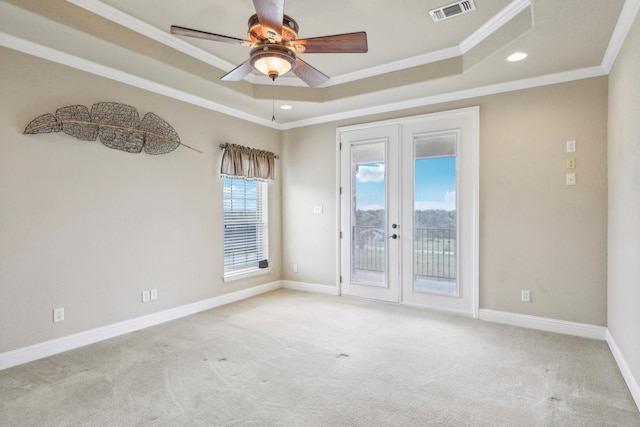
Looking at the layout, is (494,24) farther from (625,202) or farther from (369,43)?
(625,202)

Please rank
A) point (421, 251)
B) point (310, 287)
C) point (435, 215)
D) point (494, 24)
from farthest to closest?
point (310, 287) → point (421, 251) → point (435, 215) → point (494, 24)

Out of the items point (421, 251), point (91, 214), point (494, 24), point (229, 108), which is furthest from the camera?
point (229, 108)

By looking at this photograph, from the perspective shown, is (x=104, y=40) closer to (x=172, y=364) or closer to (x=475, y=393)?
(x=172, y=364)

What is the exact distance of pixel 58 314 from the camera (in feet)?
10.0

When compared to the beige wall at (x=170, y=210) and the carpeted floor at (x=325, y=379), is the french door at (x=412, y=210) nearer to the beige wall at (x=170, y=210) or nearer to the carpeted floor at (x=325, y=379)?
the beige wall at (x=170, y=210)

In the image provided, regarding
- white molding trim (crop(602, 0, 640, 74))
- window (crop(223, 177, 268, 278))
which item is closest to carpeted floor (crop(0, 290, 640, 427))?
window (crop(223, 177, 268, 278))

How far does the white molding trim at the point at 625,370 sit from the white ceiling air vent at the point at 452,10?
302 centimetres

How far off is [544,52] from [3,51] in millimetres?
4609

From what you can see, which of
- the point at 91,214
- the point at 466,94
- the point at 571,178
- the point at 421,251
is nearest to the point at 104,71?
the point at 91,214

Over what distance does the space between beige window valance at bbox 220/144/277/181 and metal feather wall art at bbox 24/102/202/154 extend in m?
0.65

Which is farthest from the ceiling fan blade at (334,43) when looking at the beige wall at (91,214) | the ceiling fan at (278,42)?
the beige wall at (91,214)

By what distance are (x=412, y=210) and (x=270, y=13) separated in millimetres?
3093

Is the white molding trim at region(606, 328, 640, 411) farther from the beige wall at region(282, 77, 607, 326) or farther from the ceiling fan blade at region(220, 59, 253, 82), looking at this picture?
the ceiling fan blade at region(220, 59, 253, 82)

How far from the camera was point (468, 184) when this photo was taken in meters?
4.04
